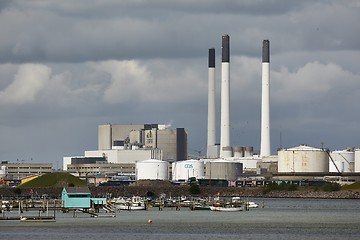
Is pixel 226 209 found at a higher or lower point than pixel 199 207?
lower

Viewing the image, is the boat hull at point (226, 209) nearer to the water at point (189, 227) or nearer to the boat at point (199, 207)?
the boat at point (199, 207)

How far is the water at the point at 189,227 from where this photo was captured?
121 metres

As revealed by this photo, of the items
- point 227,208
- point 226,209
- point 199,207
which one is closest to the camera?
point 226,209

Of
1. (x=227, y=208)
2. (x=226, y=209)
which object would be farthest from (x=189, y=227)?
(x=227, y=208)

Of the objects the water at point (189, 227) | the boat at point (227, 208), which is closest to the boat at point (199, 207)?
the boat at point (227, 208)

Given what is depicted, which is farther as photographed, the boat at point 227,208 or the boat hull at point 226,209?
the boat at point 227,208

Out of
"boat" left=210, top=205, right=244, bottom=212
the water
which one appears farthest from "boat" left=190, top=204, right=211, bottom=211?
the water

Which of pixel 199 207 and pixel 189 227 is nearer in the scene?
pixel 189 227

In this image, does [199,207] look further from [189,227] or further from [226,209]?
[189,227]

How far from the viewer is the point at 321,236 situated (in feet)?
393

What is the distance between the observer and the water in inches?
4754

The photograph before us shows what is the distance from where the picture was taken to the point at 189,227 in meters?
137

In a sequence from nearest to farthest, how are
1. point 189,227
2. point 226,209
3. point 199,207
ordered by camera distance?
point 189,227
point 226,209
point 199,207

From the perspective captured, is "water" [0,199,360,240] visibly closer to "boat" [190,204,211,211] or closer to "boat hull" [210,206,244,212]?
"boat hull" [210,206,244,212]
